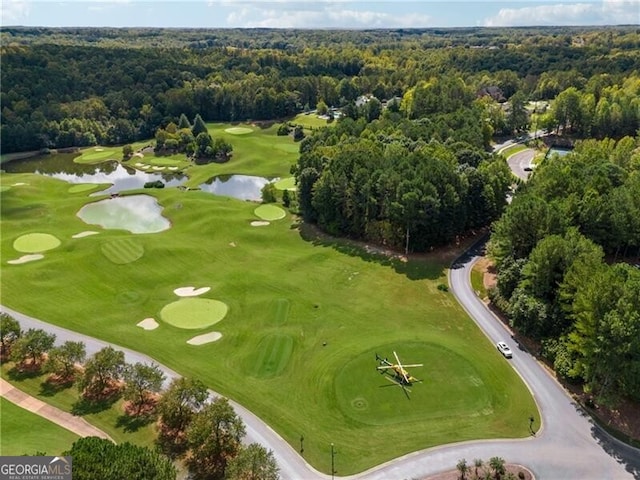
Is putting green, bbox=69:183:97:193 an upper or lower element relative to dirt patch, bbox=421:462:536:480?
upper

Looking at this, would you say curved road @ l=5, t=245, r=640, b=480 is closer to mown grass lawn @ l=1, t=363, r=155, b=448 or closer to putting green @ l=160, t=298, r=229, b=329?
mown grass lawn @ l=1, t=363, r=155, b=448

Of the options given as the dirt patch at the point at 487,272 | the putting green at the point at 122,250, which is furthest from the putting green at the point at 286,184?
the dirt patch at the point at 487,272

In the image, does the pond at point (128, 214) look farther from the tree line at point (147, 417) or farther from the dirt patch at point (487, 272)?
the dirt patch at point (487, 272)

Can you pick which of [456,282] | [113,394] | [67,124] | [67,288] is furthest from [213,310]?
[67,124]

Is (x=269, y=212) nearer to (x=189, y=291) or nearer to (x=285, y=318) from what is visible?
(x=189, y=291)
